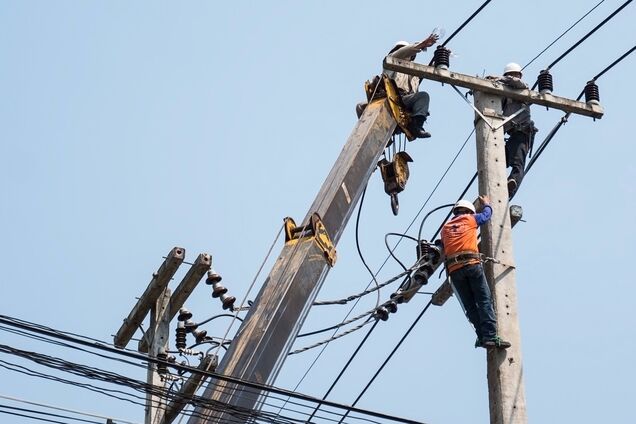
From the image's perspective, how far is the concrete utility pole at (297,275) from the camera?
35.2 feet

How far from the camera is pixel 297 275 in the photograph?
11.5 metres

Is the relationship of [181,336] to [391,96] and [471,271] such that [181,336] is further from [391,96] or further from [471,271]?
[471,271]

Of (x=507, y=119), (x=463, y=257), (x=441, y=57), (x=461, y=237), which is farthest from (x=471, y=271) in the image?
(x=441, y=57)

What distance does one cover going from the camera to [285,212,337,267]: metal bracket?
1179 centimetres

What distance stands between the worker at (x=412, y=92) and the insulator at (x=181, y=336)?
3882 mm

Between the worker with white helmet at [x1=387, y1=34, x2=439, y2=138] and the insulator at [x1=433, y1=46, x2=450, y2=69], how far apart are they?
1.81ft

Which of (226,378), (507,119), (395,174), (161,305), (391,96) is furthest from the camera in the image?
(161,305)

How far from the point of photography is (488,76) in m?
13.1

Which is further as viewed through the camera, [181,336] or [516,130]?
[181,336]

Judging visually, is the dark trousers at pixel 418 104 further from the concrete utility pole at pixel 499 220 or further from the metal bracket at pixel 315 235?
the metal bracket at pixel 315 235

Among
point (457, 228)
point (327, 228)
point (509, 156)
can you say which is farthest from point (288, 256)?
point (509, 156)

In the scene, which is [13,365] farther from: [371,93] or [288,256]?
[371,93]

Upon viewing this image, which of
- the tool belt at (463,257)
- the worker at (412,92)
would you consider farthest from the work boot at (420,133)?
the tool belt at (463,257)

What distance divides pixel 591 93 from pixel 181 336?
18.1 ft
